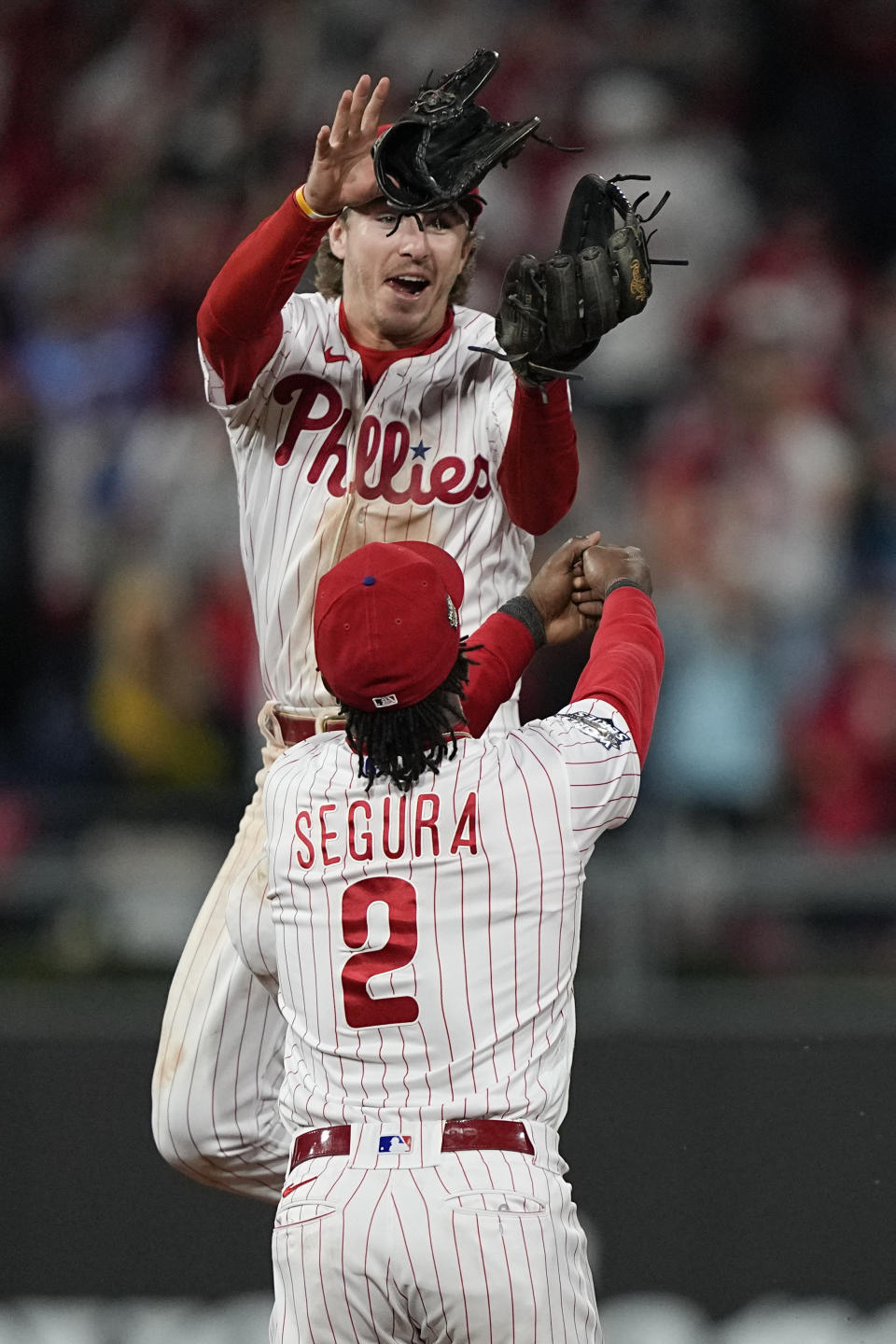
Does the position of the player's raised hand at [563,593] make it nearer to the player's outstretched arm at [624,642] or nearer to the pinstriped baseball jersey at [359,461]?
the player's outstretched arm at [624,642]

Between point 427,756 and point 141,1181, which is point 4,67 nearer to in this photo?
point 141,1181

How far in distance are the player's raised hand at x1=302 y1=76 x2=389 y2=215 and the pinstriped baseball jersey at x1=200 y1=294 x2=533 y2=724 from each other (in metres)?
0.46

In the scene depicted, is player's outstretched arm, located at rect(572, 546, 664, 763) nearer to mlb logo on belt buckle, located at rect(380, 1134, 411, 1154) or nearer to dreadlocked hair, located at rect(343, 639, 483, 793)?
dreadlocked hair, located at rect(343, 639, 483, 793)

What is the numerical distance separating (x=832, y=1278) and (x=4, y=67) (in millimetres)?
6867

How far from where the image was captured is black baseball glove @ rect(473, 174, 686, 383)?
3053 millimetres

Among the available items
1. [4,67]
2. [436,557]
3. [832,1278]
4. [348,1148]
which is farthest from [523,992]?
[4,67]

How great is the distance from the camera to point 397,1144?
2783 mm

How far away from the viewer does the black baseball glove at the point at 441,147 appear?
10.1 feet

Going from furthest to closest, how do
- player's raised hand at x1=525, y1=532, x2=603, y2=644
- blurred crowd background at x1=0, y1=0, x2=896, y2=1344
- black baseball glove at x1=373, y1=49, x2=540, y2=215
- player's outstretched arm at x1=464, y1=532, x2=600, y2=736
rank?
blurred crowd background at x1=0, y1=0, x2=896, y2=1344, player's raised hand at x1=525, y1=532, x2=603, y2=644, player's outstretched arm at x1=464, y1=532, x2=600, y2=736, black baseball glove at x1=373, y1=49, x2=540, y2=215

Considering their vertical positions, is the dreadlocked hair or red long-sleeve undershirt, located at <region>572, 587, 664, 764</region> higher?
red long-sleeve undershirt, located at <region>572, 587, 664, 764</region>

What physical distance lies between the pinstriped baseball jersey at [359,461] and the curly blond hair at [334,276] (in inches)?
5.1

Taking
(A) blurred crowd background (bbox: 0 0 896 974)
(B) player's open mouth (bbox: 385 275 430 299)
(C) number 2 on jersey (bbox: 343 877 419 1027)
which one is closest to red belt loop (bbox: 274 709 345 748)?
(C) number 2 on jersey (bbox: 343 877 419 1027)

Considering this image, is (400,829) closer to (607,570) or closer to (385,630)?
(385,630)

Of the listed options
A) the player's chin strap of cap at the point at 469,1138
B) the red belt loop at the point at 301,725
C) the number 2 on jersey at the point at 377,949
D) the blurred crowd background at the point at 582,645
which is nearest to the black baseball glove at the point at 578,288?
the red belt loop at the point at 301,725
